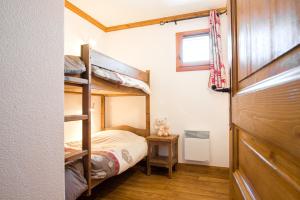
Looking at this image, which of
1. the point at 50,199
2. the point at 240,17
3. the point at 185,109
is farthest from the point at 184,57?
the point at 50,199

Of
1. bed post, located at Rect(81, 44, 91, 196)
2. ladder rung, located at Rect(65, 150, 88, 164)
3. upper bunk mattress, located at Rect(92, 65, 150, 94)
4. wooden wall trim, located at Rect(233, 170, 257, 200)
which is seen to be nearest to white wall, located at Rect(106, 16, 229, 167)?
→ upper bunk mattress, located at Rect(92, 65, 150, 94)

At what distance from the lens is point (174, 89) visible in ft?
9.78

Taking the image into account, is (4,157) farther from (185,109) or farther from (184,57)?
(184,57)

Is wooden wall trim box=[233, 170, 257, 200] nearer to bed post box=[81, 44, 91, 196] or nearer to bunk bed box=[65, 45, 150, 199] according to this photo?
bunk bed box=[65, 45, 150, 199]

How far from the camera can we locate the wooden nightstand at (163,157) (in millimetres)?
2559

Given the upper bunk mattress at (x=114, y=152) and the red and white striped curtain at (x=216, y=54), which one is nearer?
the upper bunk mattress at (x=114, y=152)

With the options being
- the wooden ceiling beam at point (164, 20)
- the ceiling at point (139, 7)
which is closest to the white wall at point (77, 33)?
the ceiling at point (139, 7)

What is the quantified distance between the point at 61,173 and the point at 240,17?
101 cm

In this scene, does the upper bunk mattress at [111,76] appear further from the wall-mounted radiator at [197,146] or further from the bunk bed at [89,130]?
the wall-mounted radiator at [197,146]

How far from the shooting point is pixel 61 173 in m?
0.90

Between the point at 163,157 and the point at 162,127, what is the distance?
1.51ft

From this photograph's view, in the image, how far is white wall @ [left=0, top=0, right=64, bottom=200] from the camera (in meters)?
0.66

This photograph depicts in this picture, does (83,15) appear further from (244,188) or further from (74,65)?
(244,188)

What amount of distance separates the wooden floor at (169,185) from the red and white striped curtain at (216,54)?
4.09 ft
